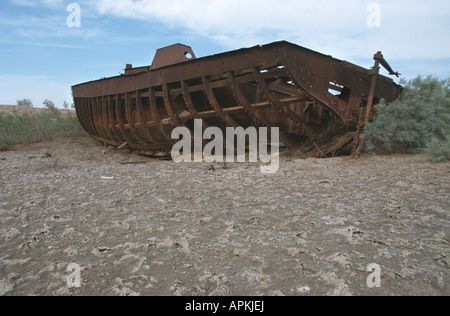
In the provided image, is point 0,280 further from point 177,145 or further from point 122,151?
point 122,151

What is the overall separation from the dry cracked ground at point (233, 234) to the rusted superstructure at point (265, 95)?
5.05 ft

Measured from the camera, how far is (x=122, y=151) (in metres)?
8.61

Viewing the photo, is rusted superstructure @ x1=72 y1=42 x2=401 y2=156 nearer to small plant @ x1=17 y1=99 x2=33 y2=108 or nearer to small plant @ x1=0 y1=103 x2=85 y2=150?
small plant @ x1=0 y1=103 x2=85 y2=150

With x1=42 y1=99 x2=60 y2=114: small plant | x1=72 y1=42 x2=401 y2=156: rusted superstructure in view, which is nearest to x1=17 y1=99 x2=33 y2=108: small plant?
x1=42 y1=99 x2=60 y2=114: small plant

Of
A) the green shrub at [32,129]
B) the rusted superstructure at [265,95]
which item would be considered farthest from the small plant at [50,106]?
the rusted superstructure at [265,95]

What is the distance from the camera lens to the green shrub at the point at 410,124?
505cm

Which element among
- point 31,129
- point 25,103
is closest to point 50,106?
point 31,129

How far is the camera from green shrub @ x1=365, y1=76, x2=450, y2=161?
5.05 metres

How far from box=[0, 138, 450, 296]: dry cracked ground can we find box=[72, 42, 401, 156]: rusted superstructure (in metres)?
1.54


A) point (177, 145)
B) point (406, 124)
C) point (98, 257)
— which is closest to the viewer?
point (98, 257)

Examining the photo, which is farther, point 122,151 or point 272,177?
point 122,151

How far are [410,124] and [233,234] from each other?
4574 mm
